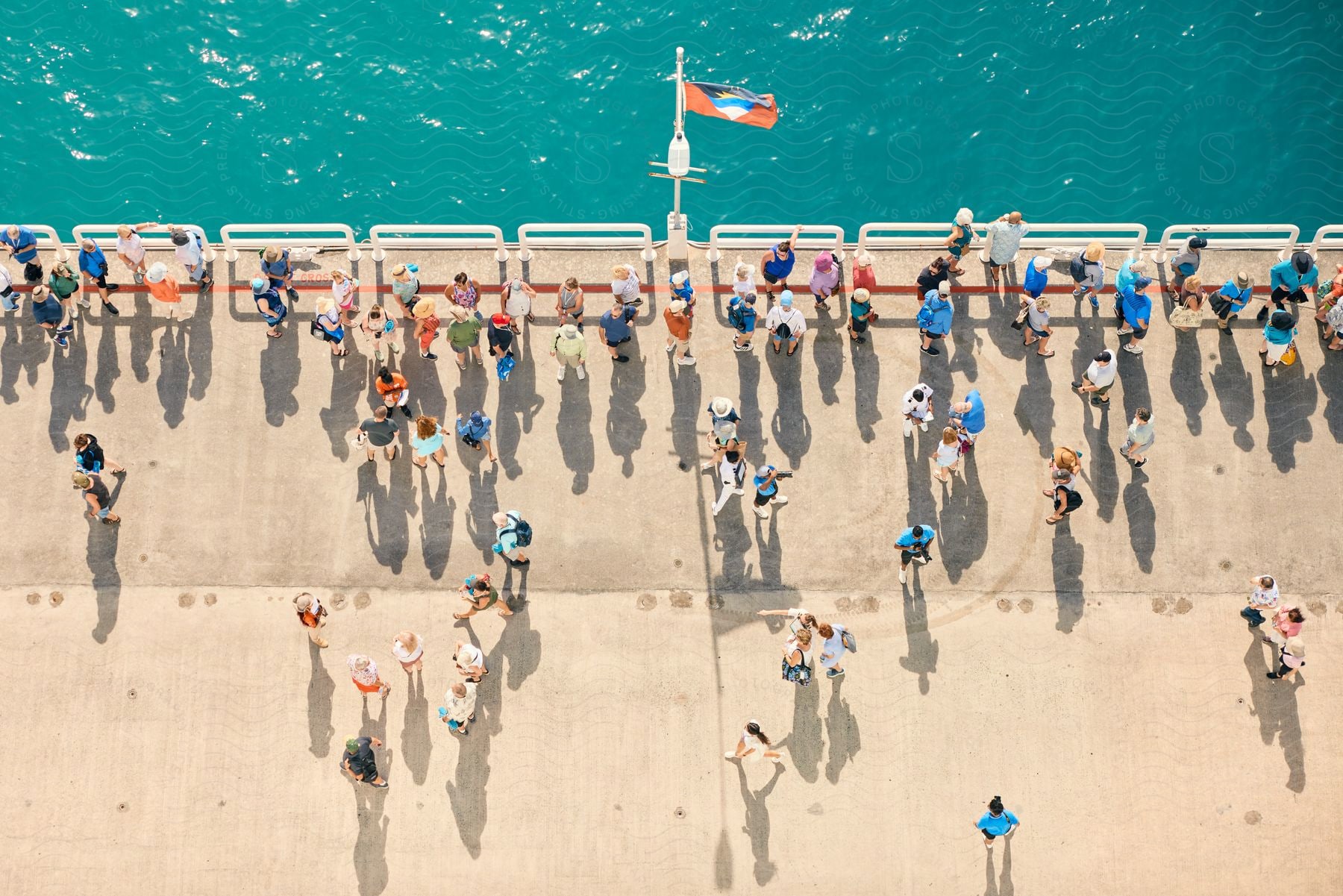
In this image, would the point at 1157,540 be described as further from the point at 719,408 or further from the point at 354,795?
the point at 354,795

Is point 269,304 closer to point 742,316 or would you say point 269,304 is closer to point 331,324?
point 331,324

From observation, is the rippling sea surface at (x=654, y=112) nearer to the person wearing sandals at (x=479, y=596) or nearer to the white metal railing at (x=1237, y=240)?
the white metal railing at (x=1237, y=240)

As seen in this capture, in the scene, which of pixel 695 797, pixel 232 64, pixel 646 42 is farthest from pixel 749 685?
pixel 232 64

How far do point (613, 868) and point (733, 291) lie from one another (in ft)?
32.3

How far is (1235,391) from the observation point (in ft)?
63.2

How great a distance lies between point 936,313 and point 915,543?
12.9ft

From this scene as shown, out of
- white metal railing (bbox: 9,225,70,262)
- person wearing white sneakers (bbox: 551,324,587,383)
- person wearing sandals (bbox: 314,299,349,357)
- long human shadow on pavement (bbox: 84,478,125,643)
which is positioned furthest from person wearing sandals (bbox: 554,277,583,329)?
white metal railing (bbox: 9,225,70,262)

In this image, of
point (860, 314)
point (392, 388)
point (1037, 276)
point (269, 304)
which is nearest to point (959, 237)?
point (1037, 276)

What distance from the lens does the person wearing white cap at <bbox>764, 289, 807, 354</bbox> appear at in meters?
18.4

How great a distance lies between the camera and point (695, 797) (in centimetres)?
1755

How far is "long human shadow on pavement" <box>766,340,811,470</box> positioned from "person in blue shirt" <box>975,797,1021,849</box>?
6.19m

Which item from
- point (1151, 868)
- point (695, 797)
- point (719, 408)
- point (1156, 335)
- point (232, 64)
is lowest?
point (1151, 868)

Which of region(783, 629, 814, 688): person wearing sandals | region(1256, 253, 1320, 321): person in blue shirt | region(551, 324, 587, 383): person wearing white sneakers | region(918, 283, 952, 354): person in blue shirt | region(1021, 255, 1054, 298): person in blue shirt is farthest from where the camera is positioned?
region(1021, 255, 1054, 298): person in blue shirt

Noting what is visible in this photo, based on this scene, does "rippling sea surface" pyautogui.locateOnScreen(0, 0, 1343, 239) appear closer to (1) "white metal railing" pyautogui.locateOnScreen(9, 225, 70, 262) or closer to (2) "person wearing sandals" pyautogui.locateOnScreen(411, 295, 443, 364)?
(1) "white metal railing" pyautogui.locateOnScreen(9, 225, 70, 262)
